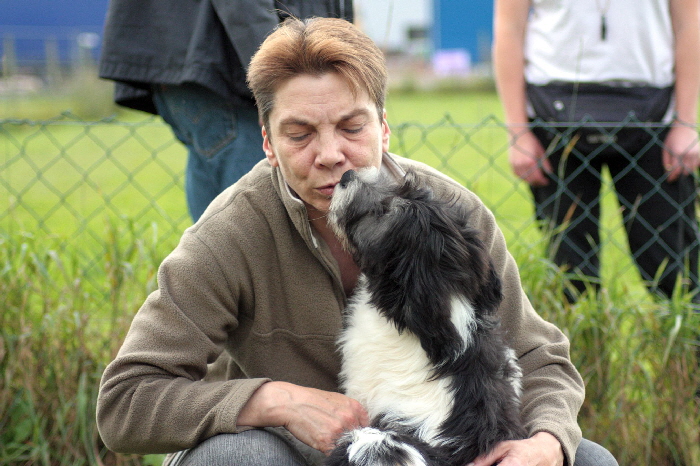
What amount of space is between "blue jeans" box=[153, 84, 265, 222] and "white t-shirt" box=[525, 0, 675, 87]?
1.68m

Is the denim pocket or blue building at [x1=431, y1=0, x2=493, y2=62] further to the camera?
blue building at [x1=431, y1=0, x2=493, y2=62]

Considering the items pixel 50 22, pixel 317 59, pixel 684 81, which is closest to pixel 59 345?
pixel 317 59

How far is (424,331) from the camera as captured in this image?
2.30m

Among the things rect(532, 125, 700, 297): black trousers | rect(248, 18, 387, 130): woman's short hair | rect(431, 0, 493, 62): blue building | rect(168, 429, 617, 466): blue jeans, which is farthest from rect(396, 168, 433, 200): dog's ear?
rect(431, 0, 493, 62): blue building

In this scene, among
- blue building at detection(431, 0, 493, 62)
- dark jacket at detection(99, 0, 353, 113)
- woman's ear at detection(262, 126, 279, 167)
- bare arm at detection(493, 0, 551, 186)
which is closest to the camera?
woman's ear at detection(262, 126, 279, 167)

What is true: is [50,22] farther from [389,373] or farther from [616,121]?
[389,373]

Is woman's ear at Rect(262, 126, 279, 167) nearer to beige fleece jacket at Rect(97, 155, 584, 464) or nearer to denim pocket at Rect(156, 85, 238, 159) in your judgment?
beige fleece jacket at Rect(97, 155, 584, 464)

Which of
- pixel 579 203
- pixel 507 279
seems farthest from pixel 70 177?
Result: pixel 507 279

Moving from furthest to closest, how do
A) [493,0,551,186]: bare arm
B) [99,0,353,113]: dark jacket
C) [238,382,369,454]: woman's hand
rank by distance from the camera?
[493,0,551,186]: bare arm
[99,0,353,113]: dark jacket
[238,382,369,454]: woman's hand

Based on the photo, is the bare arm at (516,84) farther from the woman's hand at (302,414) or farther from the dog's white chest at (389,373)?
the woman's hand at (302,414)

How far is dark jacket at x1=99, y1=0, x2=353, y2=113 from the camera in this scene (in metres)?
3.37

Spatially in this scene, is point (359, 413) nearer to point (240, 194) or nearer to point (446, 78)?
point (240, 194)

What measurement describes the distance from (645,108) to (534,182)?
67cm

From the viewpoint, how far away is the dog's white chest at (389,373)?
7.64 feet
